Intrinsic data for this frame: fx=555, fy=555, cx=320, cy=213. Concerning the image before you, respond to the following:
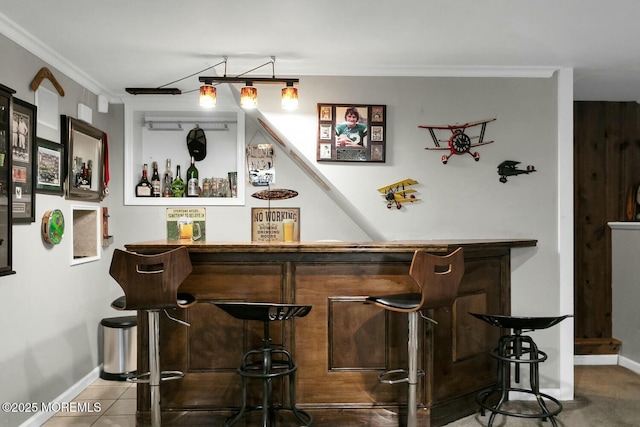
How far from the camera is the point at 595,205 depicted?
16.4 feet

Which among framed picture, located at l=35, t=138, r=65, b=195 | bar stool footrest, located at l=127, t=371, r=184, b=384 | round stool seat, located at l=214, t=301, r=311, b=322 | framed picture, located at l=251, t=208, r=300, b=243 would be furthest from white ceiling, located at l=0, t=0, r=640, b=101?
bar stool footrest, located at l=127, t=371, r=184, b=384

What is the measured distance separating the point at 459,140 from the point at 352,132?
0.77 metres

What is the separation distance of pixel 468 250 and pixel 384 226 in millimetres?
714

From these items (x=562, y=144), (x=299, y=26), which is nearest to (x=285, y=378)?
(x=299, y=26)

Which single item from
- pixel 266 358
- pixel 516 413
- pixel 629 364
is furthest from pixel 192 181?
pixel 629 364

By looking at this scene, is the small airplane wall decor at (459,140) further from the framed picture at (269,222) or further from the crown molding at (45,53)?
the crown molding at (45,53)

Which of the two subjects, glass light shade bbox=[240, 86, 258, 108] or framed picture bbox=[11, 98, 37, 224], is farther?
glass light shade bbox=[240, 86, 258, 108]

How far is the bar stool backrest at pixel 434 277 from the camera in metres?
2.81

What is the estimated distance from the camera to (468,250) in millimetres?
3477

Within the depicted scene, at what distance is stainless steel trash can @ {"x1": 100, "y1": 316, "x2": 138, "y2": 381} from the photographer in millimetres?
4418

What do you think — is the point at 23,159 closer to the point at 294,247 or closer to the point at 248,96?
the point at 248,96

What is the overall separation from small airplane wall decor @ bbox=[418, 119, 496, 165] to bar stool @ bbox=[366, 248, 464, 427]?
46.8 inches

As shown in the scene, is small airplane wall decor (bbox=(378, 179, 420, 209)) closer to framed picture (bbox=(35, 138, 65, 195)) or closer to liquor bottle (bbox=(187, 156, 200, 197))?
liquor bottle (bbox=(187, 156, 200, 197))

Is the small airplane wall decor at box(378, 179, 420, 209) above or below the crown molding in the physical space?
below
